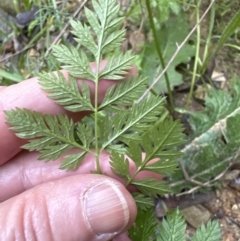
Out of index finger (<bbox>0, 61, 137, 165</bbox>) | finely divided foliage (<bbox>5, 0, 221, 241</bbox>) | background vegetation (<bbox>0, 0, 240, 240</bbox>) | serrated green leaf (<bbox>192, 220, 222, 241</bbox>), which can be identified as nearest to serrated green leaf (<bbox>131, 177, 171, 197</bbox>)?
finely divided foliage (<bbox>5, 0, 221, 241</bbox>)

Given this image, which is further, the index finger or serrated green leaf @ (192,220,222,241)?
Result: the index finger

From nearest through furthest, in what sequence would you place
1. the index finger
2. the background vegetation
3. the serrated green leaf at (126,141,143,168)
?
the serrated green leaf at (126,141,143,168) → the index finger → the background vegetation

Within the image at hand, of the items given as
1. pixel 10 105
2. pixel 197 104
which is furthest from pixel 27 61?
pixel 197 104

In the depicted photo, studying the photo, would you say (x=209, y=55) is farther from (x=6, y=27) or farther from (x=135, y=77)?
(x=6, y=27)

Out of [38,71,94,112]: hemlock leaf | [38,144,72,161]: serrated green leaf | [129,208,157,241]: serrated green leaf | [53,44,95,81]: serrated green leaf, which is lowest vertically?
[129,208,157,241]: serrated green leaf

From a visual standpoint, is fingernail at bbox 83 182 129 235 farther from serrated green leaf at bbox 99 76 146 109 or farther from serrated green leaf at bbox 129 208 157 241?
serrated green leaf at bbox 99 76 146 109

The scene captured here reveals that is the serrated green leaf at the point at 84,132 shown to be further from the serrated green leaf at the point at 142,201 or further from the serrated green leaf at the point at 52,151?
the serrated green leaf at the point at 142,201
